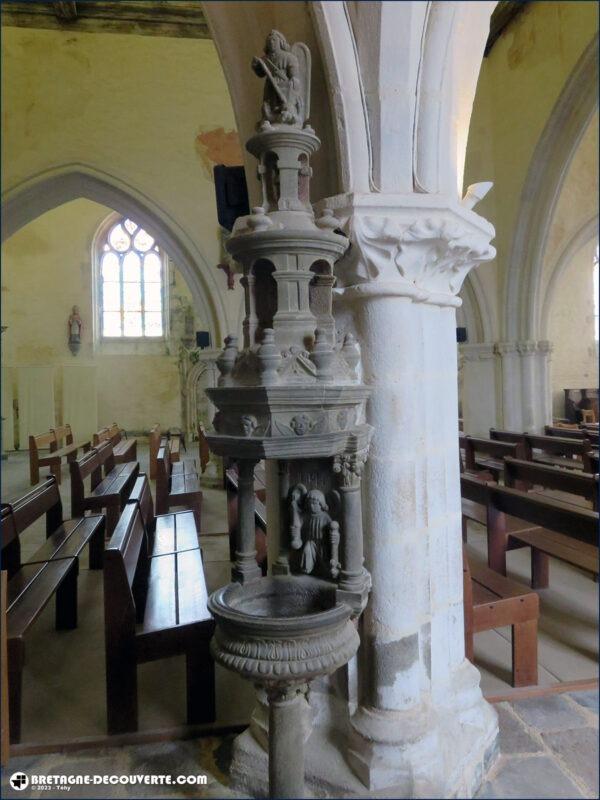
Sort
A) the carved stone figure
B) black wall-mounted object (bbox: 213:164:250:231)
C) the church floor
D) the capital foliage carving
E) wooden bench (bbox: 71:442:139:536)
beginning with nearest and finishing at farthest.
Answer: the church floor < the capital foliage carving < black wall-mounted object (bbox: 213:164:250:231) < wooden bench (bbox: 71:442:139:536) < the carved stone figure

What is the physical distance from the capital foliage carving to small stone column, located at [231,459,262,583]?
76cm

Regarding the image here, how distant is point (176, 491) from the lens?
16.7ft

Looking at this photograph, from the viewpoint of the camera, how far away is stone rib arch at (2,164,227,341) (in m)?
7.77

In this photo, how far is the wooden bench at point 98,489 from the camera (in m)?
4.72

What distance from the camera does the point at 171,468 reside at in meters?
6.36

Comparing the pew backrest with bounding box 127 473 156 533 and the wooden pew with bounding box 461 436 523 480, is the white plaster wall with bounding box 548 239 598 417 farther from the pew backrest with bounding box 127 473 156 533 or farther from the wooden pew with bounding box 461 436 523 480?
the pew backrest with bounding box 127 473 156 533

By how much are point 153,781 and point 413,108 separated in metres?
2.42

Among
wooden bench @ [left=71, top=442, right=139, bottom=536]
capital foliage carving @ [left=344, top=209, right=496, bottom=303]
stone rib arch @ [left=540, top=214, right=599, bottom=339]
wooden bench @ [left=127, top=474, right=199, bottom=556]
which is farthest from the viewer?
stone rib arch @ [left=540, top=214, right=599, bottom=339]

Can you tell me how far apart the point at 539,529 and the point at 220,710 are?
202 centimetres

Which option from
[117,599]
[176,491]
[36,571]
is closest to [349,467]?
[117,599]

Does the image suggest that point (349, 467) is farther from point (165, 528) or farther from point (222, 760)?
point (165, 528)

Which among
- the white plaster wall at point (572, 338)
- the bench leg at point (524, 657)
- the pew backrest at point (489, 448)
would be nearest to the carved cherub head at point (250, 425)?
the bench leg at point (524, 657)

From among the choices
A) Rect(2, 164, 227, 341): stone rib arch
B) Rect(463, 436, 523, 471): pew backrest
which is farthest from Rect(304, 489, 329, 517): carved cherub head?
Rect(2, 164, 227, 341): stone rib arch

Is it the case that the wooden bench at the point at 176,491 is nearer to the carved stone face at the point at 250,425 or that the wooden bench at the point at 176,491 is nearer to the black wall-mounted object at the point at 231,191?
the black wall-mounted object at the point at 231,191
